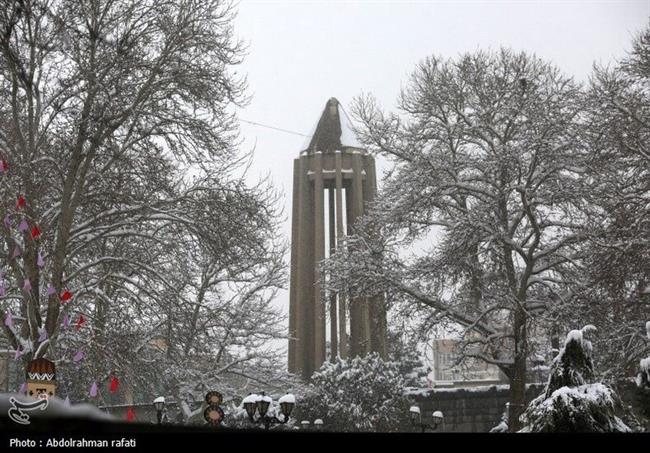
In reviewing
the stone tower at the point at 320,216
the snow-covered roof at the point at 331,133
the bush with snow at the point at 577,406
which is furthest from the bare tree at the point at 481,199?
the snow-covered roof at the point at 331,133

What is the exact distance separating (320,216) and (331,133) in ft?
14.6

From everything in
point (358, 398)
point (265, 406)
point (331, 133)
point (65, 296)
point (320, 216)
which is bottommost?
point (265, 406)

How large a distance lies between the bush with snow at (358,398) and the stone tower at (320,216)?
812 cm

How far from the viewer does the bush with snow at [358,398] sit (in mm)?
21469

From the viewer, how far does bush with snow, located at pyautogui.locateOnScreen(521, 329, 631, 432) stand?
665 cm

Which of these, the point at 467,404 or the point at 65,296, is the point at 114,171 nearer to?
the point at 65,296

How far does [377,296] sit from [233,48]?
7.75 metres

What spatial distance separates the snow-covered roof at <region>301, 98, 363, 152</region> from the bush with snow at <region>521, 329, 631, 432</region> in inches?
1097

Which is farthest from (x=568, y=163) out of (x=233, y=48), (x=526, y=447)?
(x=526, y=447)

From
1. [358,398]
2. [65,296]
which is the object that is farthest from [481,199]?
[65,296]

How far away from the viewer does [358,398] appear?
866 inches

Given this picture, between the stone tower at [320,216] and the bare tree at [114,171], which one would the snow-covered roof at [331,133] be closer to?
the stone tower at [320,216]

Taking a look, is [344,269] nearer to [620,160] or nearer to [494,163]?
[494,163]

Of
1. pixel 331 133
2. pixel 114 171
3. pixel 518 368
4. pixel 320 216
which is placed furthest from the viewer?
pixel 331 133
